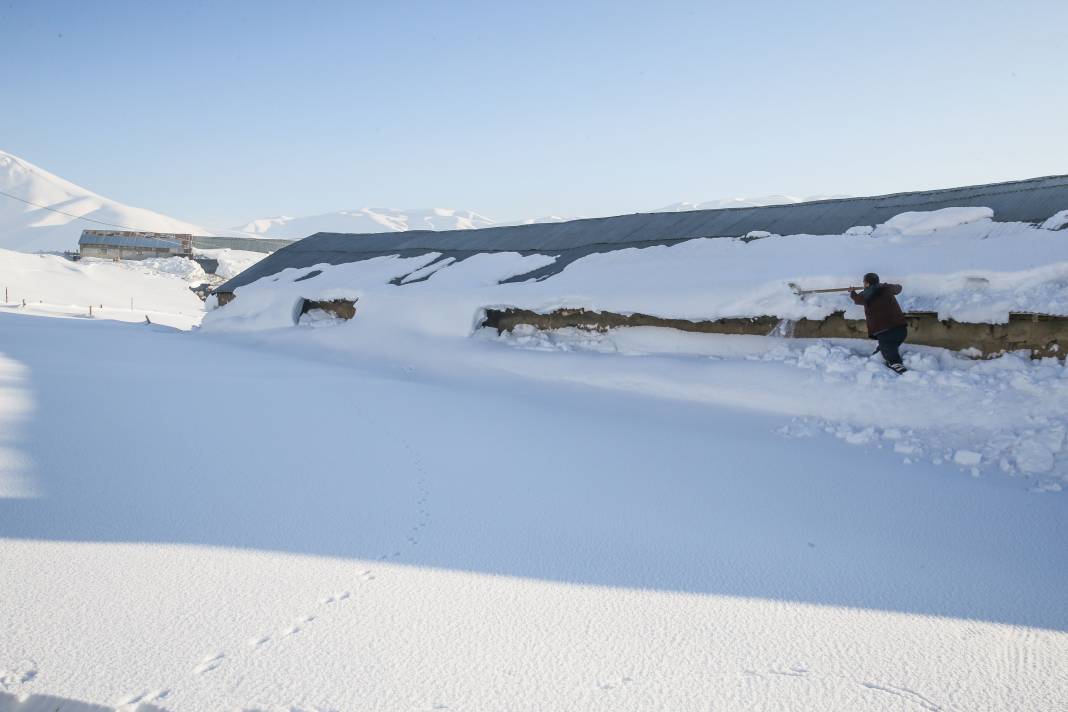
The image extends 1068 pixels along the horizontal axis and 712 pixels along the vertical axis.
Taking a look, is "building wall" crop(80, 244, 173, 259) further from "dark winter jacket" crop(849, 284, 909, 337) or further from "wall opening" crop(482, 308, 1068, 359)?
"dark winter jacket" crop(849, 284, 909, 337)

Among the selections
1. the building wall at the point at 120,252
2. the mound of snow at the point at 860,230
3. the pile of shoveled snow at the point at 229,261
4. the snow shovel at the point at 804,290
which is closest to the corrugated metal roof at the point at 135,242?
the building wall at the point at 120,252

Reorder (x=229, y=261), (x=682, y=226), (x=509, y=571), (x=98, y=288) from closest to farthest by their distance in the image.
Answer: (x=509, y=571), (x=682, y=226), (x=98, y=288), (x=229, y=261)

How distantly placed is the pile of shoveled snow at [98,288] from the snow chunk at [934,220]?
1174 inches

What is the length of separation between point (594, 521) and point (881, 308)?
4.54 m

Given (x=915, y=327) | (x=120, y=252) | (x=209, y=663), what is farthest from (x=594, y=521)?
(x=120, y=252)

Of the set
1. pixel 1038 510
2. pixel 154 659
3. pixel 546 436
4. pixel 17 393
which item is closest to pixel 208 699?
pixel 154 659

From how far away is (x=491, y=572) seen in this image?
11.9 ft

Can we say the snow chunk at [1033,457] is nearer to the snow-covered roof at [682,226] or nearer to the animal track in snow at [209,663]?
the snow-covered roof at [682,226]

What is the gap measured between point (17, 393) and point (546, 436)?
620 cm

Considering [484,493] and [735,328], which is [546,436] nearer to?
[484,493]

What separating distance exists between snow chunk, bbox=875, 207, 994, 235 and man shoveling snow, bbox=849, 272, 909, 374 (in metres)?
2.28

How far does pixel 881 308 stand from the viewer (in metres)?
7.10

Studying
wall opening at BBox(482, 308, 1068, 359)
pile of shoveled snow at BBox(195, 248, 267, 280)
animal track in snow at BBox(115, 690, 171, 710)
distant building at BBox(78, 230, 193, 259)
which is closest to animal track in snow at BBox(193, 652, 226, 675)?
animal track in snow at BBox(115, 690, 171, 710)

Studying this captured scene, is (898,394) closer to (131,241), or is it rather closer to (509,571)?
(509,571)
